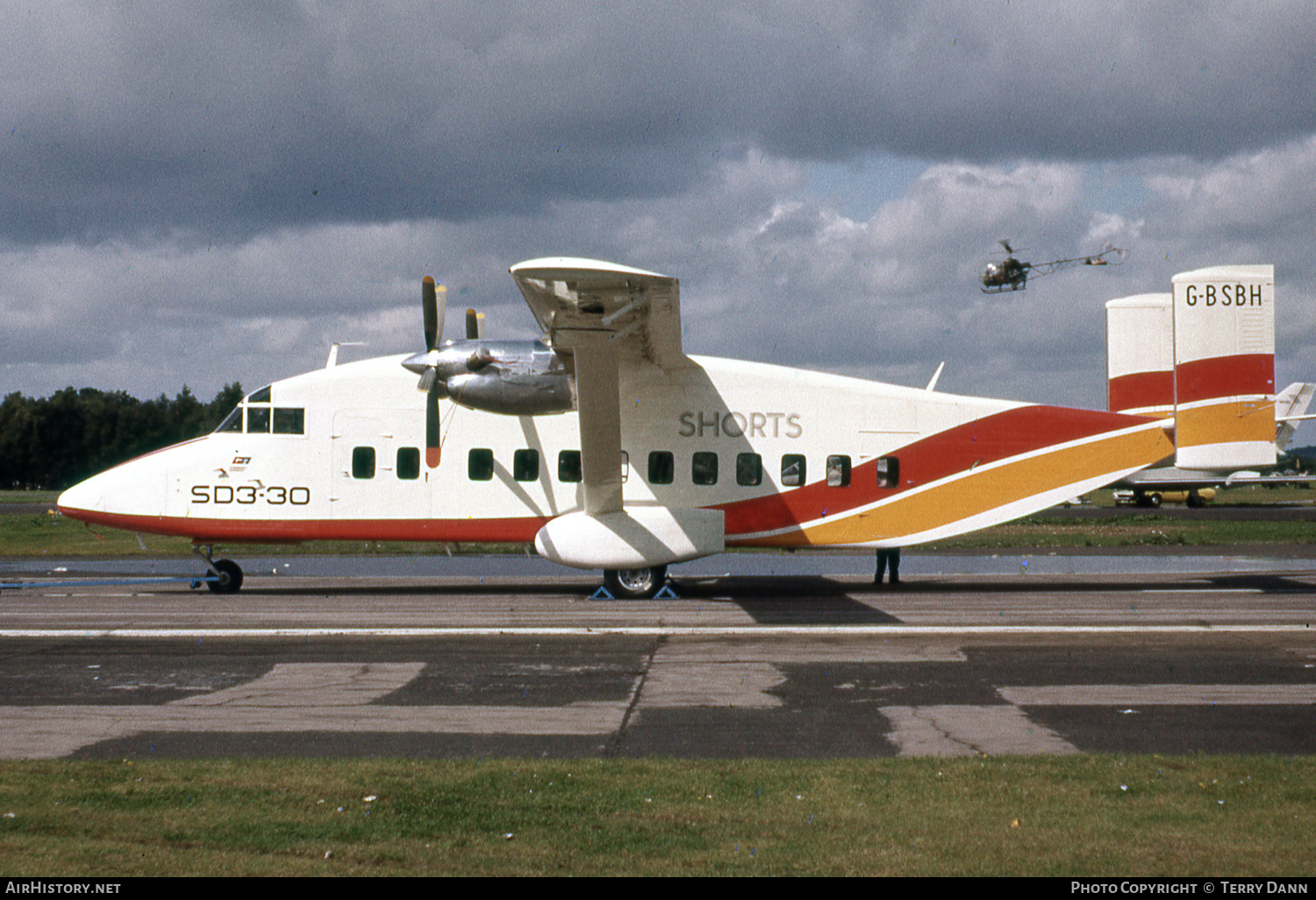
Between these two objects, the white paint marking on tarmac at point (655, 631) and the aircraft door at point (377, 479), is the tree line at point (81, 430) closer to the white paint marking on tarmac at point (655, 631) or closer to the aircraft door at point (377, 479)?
the aircraft door at point (377, 479)

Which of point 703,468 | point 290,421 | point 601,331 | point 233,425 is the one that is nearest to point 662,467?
point 703,468

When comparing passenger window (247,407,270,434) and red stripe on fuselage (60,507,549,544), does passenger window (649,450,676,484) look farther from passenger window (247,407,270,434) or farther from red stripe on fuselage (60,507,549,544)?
passenger window (247,407,270,434)

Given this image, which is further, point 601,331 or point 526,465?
point 526,465

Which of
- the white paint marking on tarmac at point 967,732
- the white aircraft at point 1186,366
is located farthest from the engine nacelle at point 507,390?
the white aircraft at point 1186,366

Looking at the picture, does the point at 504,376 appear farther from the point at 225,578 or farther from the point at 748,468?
the point at 225,578

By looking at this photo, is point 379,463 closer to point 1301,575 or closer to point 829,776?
point 829,776

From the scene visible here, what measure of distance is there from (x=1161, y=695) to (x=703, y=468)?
9.61 metres

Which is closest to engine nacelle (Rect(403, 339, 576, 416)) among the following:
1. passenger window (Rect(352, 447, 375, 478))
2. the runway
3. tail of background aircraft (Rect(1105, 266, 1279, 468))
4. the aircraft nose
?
passenger window (Rect(352, 447, 375, 478))

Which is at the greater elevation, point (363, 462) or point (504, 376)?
point (504, 376)

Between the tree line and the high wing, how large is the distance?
56431mm

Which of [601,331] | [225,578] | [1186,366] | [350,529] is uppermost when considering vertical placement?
[601,331]

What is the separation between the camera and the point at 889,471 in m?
18.1

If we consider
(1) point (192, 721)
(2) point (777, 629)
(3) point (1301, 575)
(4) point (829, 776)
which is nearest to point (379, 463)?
(2) point (777, 629)

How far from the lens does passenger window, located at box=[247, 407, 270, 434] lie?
17.7m
